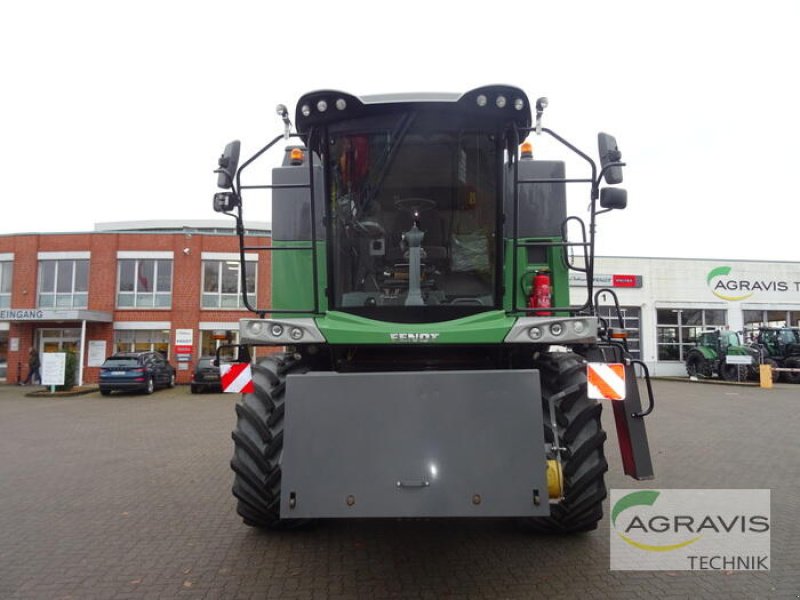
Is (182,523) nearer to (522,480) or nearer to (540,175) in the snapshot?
(522,480)

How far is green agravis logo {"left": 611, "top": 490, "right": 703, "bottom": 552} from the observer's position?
4148mm

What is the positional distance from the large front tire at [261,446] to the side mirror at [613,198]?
2547 millimetres

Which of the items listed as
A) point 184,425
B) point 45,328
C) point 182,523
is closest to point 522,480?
point 182,523

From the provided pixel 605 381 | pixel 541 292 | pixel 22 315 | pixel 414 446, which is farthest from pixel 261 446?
pixel 22 315

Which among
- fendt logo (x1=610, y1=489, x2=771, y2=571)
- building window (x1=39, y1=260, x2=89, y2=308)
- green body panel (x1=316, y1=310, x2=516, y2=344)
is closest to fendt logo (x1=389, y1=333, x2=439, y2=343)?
green body panel (x1=316, y1=310, x2=516, y2=344)

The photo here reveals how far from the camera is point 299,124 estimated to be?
12.8 feet

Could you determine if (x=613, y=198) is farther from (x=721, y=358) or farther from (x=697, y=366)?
(x=697, y=366)

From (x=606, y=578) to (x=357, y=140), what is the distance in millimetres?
3430

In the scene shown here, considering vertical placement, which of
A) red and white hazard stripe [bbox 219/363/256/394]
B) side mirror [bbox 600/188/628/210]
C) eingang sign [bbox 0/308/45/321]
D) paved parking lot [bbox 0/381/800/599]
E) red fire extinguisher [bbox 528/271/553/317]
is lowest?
paved parking lot [bbox 0/381/800/599]

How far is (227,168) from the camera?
4000mm

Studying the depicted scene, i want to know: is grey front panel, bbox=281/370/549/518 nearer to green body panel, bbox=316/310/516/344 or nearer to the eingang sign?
green body panel, bbox=316/310/516/344

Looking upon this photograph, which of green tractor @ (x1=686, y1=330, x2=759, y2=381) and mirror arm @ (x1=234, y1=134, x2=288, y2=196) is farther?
green tractor @ (x1=686, y1=330, x2=759, y2=381)

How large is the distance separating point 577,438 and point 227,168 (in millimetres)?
3050

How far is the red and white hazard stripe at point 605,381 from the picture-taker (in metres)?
3.58
